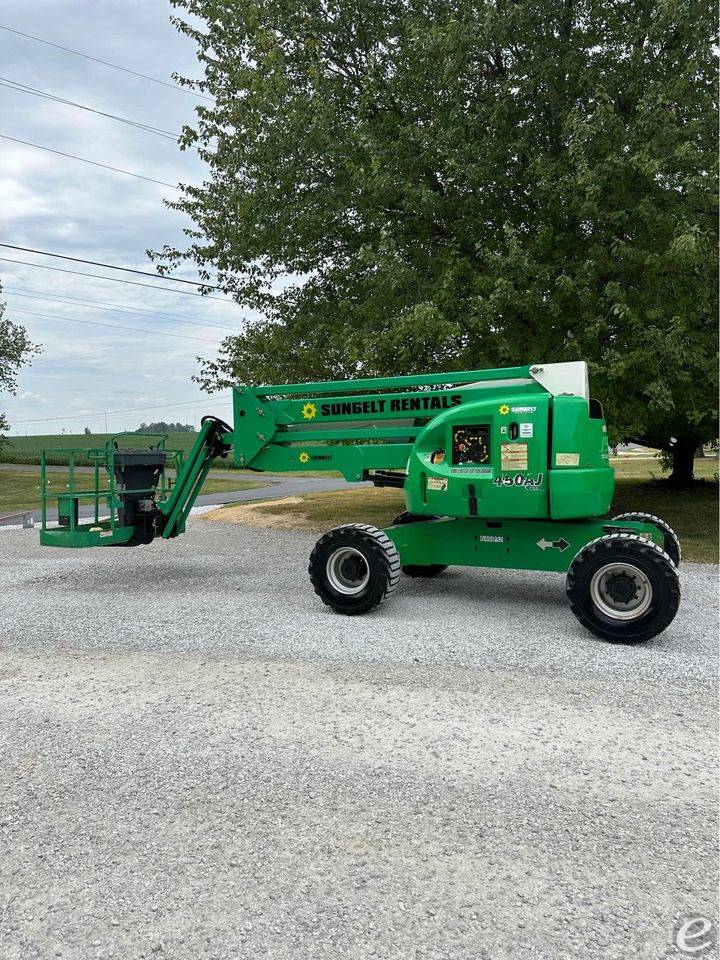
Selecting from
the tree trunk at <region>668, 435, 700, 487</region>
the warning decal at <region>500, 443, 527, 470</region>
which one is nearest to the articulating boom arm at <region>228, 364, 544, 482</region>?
the warning decal at <region>500, 443, 527, 470</region>

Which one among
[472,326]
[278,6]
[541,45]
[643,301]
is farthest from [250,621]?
[278,6]

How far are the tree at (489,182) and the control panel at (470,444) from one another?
4.02 m

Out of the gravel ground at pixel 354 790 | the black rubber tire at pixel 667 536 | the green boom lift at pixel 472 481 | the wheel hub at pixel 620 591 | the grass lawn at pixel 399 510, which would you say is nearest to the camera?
the gravel ground at pixel 354 790

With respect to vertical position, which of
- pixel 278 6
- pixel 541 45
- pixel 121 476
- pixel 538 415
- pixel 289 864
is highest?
pixel 278 6

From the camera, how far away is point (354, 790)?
3812 mm

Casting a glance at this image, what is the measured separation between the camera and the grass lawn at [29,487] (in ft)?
74.6

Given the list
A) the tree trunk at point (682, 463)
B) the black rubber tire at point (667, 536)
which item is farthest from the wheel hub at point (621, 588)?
the tree trunk at point (682, 463)

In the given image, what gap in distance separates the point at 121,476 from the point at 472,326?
6.32 m

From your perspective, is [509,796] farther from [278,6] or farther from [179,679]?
[278,6]

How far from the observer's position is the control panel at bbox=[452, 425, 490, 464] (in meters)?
7.41

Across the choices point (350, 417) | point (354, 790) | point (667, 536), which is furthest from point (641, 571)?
point (350, 417)

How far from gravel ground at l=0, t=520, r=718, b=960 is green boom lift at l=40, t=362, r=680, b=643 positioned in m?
0.63

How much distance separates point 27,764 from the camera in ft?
13.7

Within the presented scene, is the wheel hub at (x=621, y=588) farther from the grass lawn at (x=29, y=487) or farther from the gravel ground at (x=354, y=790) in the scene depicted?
the grass lawn at (x=29, y=487)
